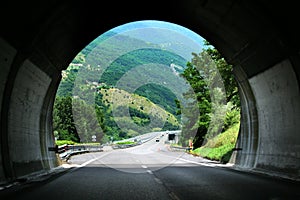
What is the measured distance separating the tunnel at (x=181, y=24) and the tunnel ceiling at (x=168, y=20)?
0.11 ft

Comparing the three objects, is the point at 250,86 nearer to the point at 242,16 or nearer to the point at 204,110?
the point at 242,16

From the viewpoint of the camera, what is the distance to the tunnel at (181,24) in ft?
31.6

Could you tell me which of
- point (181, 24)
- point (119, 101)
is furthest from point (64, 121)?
point (181, 24)

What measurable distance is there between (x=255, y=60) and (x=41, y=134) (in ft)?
27.3

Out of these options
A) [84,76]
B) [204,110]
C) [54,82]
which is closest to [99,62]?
[84,76]

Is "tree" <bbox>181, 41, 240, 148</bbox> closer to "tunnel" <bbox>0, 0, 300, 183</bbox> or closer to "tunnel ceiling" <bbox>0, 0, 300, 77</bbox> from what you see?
"tunnel" <bbox>0, 0, 300, 183</bbox>

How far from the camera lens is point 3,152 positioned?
9.53 metres

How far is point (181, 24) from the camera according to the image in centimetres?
1552

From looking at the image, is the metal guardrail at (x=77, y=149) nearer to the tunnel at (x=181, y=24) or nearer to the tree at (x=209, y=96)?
the tunnel at (x=181, y=24)

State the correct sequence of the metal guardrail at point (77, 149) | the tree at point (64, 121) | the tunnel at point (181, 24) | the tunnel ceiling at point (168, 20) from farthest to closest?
the tree at point (64, 121) < the metal guardrail at point (77, 149) < the tunnel at point (181, 24) < the tunnel ceiling at point (168, 20)

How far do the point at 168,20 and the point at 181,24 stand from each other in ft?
1.99

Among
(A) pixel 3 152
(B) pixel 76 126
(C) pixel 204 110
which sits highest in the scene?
(B) pixel 76 126

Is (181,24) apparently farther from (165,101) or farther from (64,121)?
(64,121)

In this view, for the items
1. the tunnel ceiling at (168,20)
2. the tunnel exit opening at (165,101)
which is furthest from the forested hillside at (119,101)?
the tunnel ceiling at (168,20)
